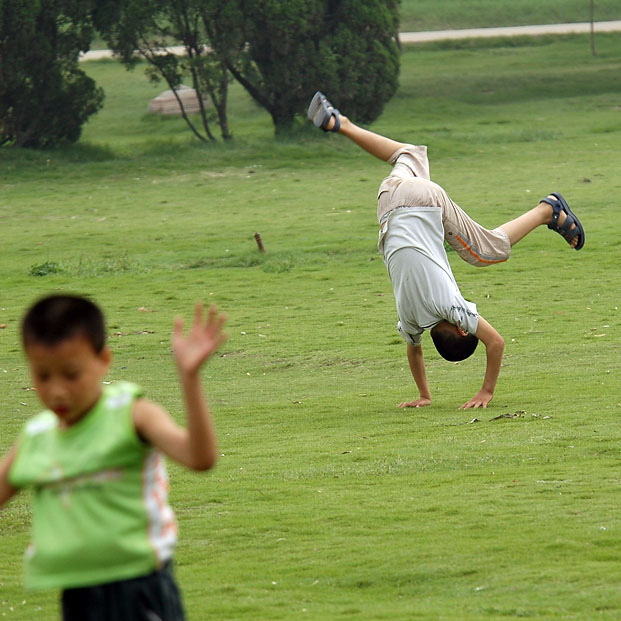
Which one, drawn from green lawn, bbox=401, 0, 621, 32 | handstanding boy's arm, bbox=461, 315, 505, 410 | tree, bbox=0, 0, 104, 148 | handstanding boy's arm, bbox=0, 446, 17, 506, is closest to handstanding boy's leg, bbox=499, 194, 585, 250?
handstanding boy's arm, bbox=461, 315, 505, 410

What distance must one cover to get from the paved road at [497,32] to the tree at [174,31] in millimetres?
14436

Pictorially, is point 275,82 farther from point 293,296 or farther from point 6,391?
point 6,391

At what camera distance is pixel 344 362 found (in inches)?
472

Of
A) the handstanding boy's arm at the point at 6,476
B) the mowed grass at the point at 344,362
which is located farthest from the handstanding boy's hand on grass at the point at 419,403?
the handstanding boy's arm at the point at 6,476

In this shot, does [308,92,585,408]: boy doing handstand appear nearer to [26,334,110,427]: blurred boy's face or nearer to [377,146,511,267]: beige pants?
[377,146,511,267]: beige pants

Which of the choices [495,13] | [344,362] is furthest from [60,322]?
[495,13]

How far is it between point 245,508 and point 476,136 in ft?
77.7

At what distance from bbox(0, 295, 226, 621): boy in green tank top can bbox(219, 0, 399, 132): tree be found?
996 inches

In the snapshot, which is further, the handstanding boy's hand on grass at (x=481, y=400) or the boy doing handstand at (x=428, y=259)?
the handstanding boy's hand on grass at (x=481, y=400)

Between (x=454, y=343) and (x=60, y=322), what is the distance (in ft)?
19.7

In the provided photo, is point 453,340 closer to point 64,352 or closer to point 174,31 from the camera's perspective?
point 64,352

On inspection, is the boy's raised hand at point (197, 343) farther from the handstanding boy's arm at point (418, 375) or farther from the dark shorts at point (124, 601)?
the handstanding boy's arm at point (418, 375)

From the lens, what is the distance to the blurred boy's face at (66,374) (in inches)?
116

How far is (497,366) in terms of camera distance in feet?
29.0
